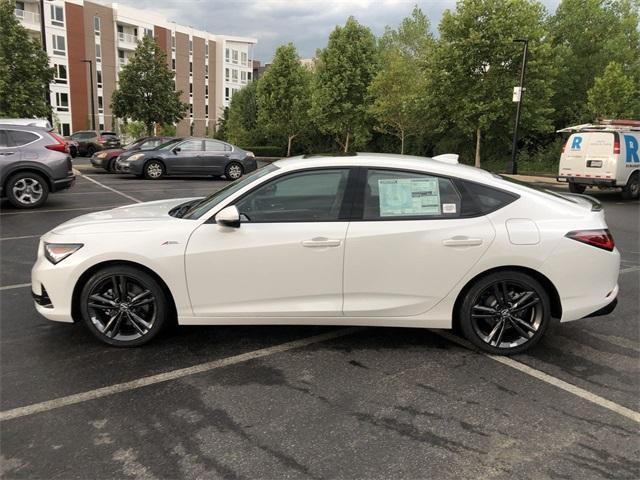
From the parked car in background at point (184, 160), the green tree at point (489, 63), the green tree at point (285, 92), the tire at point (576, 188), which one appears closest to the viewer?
the tire at point (576, 188)

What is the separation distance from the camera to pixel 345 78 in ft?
110

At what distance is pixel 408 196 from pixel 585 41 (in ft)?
101

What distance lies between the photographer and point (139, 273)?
3.95m

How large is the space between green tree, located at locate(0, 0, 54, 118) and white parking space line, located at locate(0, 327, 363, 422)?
73.4 feet

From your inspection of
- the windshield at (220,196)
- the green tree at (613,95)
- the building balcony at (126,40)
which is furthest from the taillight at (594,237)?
the building balcony at (126,40)

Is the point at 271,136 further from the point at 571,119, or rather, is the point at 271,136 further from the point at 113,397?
the point at 113,397

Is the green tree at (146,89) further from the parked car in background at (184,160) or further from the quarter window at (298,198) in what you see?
the quarter window at (298,198)

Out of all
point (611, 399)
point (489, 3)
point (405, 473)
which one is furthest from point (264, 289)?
point (489, 3)

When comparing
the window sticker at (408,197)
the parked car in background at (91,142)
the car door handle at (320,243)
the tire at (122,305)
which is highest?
the parked car in background at (91,142)

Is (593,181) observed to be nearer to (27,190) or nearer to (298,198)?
(298,198)

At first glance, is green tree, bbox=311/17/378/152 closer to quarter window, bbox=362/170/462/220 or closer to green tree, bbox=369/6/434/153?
green tree, bbox=369/6/434/153

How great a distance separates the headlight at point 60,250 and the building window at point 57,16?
57.2m

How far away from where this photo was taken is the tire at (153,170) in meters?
17.2

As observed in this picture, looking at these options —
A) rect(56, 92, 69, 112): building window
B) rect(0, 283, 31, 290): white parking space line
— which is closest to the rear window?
rect(0, 283, 31, 290): white parking space line
